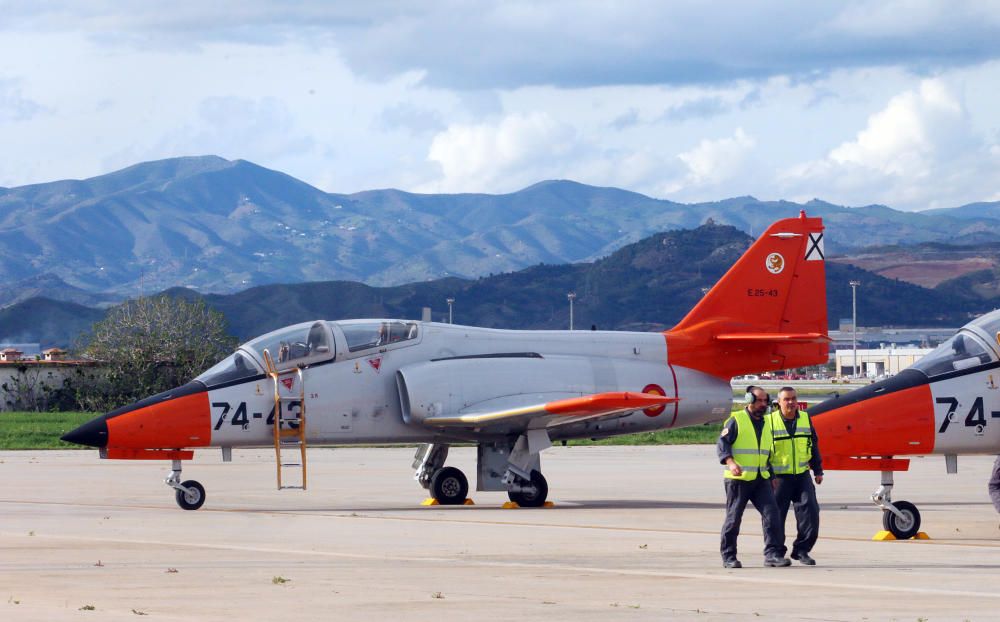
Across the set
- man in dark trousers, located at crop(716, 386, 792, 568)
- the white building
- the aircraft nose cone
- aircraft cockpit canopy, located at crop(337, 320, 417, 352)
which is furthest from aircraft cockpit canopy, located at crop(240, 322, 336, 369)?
the white building

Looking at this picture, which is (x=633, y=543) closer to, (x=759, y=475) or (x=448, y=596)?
(x=759, y=475)

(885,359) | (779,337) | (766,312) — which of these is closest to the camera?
(779,337)

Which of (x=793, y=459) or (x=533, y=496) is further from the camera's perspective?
(x=533, y=496)

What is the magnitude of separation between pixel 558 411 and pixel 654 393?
2415 mm

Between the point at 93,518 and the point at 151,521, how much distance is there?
952 millimetres

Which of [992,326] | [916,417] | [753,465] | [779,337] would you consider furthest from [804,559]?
[779,337]

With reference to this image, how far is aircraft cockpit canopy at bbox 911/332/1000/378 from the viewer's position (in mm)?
15859

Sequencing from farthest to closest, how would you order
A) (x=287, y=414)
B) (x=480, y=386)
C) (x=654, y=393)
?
1. (x=654, y=393)
2. (x=480, y=386)
3. (x=287, y=414)

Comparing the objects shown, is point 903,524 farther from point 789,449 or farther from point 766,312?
point 766,312

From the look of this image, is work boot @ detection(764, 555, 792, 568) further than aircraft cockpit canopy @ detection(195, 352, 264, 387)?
No

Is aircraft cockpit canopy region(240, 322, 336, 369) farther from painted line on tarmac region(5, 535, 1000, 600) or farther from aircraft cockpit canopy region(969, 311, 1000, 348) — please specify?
aircraft cockpit canopy region(969, 311, 1000, 348)

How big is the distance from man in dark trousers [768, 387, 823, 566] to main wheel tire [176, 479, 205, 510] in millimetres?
9360

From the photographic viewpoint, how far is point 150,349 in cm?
5978

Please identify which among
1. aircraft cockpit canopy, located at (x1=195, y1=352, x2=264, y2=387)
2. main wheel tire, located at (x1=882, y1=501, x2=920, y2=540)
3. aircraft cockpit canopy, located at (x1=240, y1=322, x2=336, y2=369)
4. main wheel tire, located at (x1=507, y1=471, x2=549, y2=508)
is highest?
aircraft cockpit canopy, located at (x1=240, y1=322, x2=336, y2=369)
